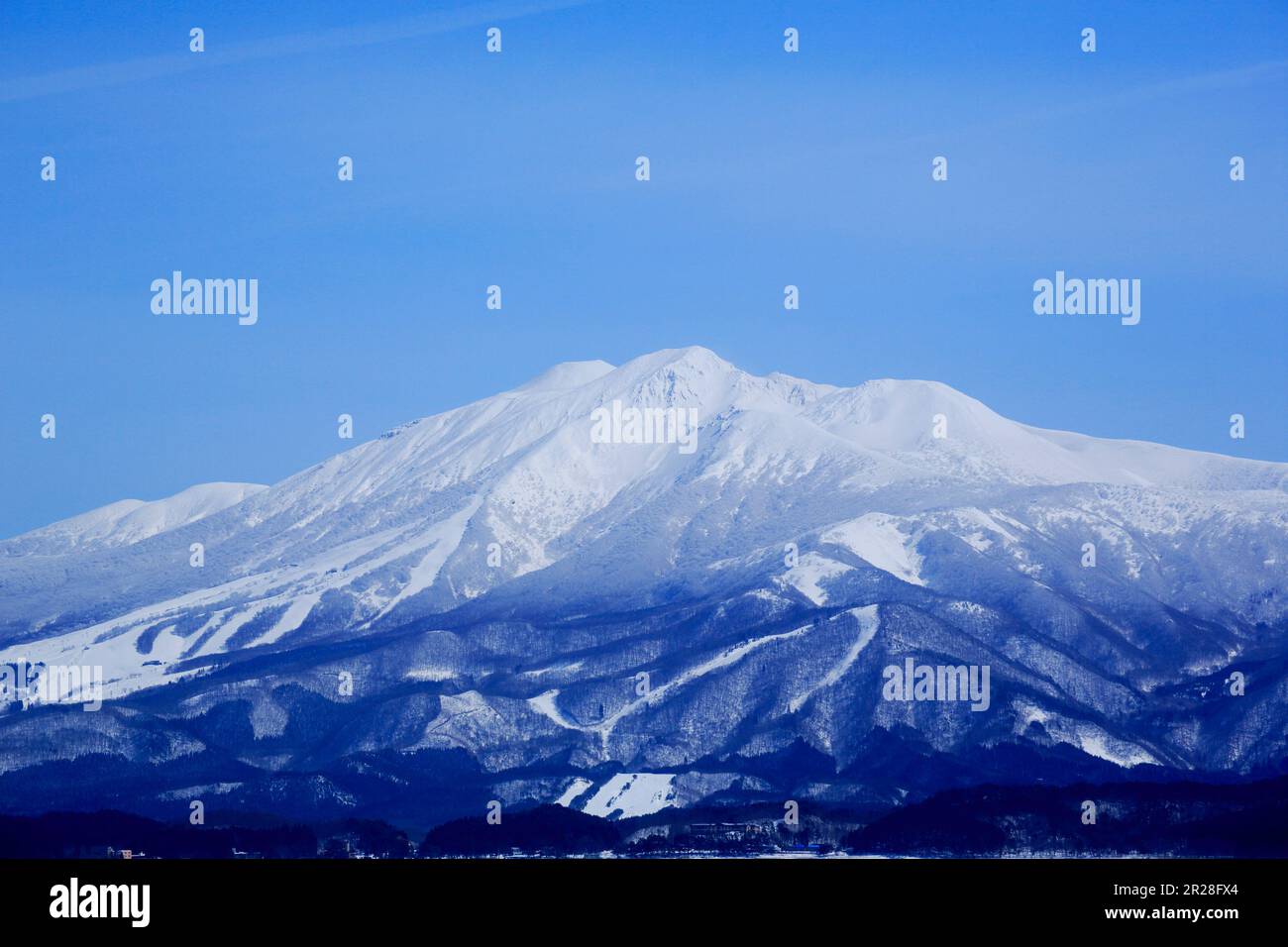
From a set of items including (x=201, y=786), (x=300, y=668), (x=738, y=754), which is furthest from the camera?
(x=300, y=668)

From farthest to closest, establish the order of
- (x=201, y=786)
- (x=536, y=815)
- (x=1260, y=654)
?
(x=1260, y=654) → (x=201, y=786) → (x=536, y=815)

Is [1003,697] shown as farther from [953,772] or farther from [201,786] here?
[201,786]

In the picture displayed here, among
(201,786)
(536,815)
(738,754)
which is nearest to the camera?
(536,815)

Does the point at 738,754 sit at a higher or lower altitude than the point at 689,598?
lower

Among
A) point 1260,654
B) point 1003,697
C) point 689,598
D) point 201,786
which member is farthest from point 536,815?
point 1260,654

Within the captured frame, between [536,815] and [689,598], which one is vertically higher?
[689,598]
